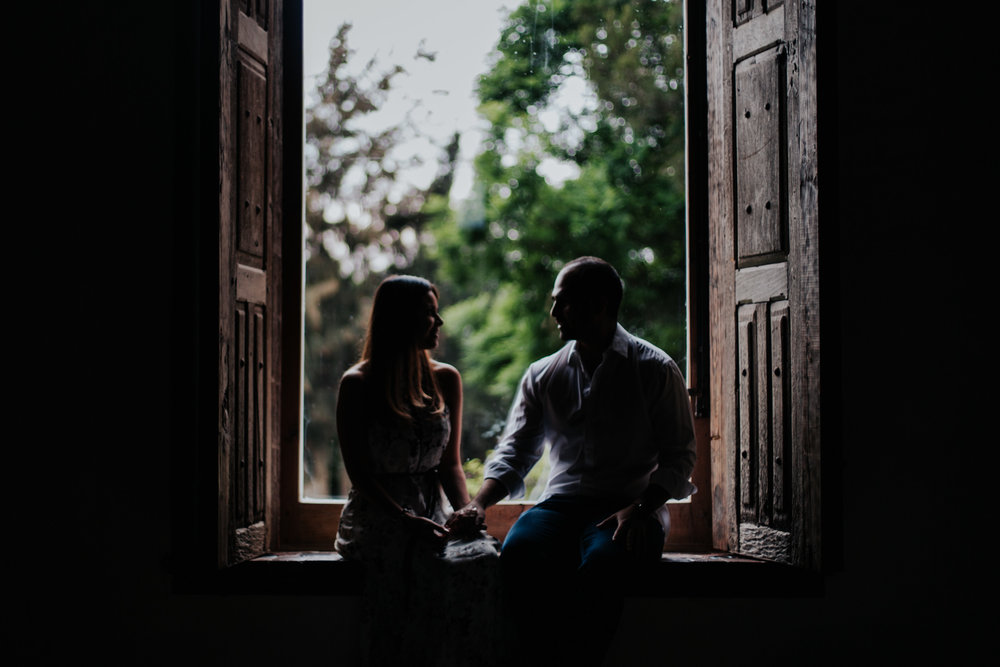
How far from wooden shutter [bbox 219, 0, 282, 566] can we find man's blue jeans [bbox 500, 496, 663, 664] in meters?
0.83

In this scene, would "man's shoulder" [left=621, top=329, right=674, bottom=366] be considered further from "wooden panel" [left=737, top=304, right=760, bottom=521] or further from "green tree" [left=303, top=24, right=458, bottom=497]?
"green tree" [left=303, top=24, right=458, bottom=497]

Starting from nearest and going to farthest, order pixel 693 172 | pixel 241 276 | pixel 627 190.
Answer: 1. pixel 241 276
2. pixel 693 172
3. pixel 627 190

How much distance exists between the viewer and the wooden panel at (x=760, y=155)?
Result: 228cm

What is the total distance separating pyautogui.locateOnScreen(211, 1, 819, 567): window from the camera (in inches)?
87.0

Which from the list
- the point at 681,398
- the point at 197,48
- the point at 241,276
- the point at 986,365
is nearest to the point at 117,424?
the point at 241,276

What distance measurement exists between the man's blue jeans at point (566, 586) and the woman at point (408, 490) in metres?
0.09

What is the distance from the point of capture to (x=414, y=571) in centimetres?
212

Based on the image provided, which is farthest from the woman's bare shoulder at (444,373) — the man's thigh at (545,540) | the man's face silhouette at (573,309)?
the man's thigh at (545,540)

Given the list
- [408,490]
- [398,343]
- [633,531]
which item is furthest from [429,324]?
[633,531]

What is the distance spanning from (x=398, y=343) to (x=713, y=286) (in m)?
1.07

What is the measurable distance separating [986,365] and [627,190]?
139 centimetres

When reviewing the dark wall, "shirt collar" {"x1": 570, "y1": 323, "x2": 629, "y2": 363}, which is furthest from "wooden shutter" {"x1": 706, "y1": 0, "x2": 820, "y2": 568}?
"shirt collar" {"x1": 570, "y1": 323, "x2": 629, "y2": 363}

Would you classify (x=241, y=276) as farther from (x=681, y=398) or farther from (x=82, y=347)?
(x=681, y=398)

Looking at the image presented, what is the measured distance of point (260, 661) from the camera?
231 centimetres
